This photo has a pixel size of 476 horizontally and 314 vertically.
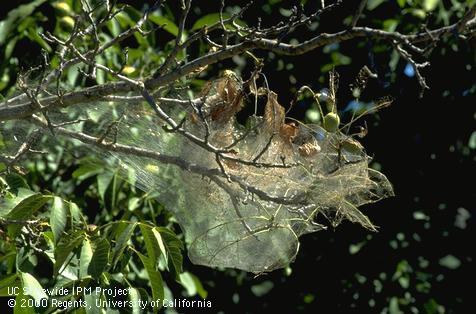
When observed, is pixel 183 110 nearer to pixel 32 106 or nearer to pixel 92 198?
pixel 32 106

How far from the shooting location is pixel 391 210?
4.85 metres

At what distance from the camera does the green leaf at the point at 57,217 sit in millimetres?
2377

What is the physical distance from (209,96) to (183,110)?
0.47 feet

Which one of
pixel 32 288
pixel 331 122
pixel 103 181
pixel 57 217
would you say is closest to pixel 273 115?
pixel 331 122

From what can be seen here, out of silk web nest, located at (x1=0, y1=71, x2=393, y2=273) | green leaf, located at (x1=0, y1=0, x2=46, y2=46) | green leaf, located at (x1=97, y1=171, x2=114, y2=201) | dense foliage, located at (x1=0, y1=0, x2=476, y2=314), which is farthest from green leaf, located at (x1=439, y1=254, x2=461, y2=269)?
silk web nest, located at (x1=0, y1=71, x2=393, y2=273)

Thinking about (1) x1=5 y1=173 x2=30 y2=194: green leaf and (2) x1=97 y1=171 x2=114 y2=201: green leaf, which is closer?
(1) x1=5 y1=173 x2=30 y2=194: green leaf

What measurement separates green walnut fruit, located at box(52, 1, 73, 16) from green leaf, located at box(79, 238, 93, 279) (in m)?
1.76

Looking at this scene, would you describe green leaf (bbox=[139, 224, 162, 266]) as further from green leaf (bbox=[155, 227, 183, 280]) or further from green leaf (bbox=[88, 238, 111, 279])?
green leaf (bbox=[88, 238, 111, 279])

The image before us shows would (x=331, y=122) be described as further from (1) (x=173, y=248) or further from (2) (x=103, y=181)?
(2) (x=103, y=181)

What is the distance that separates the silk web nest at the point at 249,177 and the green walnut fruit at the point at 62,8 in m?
1.59

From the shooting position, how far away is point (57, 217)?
240 cm

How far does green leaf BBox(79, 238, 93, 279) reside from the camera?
94.7 inches

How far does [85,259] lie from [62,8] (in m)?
1.83

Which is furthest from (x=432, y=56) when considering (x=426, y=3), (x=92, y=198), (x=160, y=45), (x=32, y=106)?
(x=32, y=106)
